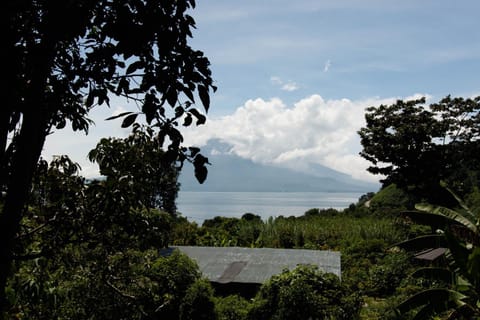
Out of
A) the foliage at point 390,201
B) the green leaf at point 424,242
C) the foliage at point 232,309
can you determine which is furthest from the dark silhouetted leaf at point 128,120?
the foliage at point 390,201

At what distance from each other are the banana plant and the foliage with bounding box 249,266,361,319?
1150 mm

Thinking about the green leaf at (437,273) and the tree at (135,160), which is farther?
the green leaf at (437,273)

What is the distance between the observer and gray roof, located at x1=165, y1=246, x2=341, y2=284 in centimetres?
1023

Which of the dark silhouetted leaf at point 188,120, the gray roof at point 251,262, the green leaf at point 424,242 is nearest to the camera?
the dark silhouetted leaf at point 188,120

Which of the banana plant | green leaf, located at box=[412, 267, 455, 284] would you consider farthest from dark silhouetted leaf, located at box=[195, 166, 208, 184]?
green leaf, located at box=[412, 267, 455, 284]

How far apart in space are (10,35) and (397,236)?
17.8 metres

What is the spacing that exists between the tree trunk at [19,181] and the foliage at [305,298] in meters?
6.10

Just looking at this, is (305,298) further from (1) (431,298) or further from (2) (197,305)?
(1) (431,298)

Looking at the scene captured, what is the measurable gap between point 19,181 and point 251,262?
33.1 ft

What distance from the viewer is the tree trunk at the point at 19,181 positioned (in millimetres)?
1765

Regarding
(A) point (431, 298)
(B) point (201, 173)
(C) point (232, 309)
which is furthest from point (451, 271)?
(B) point (201, 173)

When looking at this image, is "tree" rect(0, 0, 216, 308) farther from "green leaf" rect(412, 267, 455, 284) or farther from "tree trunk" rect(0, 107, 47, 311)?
"green leaf" rect(412, 267, 455, 284)

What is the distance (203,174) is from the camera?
1.80 meters

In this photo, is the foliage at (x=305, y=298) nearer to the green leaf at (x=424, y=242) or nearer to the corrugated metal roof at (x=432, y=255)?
the green leaf at (x=424, y=242)
